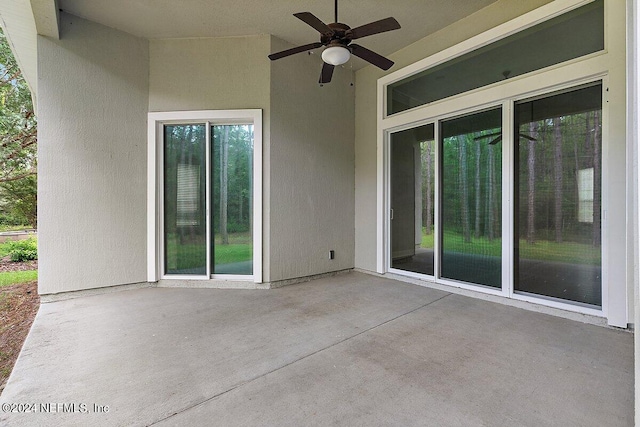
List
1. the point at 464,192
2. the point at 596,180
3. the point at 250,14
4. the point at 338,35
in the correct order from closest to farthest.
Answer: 1. the point at 338,35
2. the point at 596,180
3. the point at 250,14
4. the point at 464,192

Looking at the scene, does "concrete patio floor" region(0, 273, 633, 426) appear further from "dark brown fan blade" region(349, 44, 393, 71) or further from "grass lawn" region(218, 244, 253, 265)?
"dark brown fan blade" region(349, 44, 393, 71)

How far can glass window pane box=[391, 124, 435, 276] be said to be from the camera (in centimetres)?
427

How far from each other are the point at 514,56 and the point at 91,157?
212 inches

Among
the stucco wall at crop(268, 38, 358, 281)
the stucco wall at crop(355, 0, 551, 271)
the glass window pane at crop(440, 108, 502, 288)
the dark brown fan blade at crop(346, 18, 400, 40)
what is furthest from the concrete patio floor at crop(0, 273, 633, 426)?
the dark brown fan blade at crop(346, 18, 400, 40)

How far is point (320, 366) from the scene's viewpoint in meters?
2.13

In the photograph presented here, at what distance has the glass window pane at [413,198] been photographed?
4270 millimetres

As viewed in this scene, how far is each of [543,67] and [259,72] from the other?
137 inches

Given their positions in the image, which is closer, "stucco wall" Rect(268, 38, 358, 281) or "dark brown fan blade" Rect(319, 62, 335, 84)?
"dark brown fan blade" Rect(319, 62, 335, 84)

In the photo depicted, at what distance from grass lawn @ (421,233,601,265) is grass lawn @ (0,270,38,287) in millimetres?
6782

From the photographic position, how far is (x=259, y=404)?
1.73 meters

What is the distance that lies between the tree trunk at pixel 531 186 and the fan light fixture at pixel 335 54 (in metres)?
2.26

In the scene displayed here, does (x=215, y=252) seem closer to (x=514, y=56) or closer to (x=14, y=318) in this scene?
(x=14, y=318)

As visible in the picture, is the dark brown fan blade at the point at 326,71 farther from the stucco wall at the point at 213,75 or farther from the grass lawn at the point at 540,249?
the grass lawn at the point at 540,249

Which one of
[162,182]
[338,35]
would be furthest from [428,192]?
[162,182]
